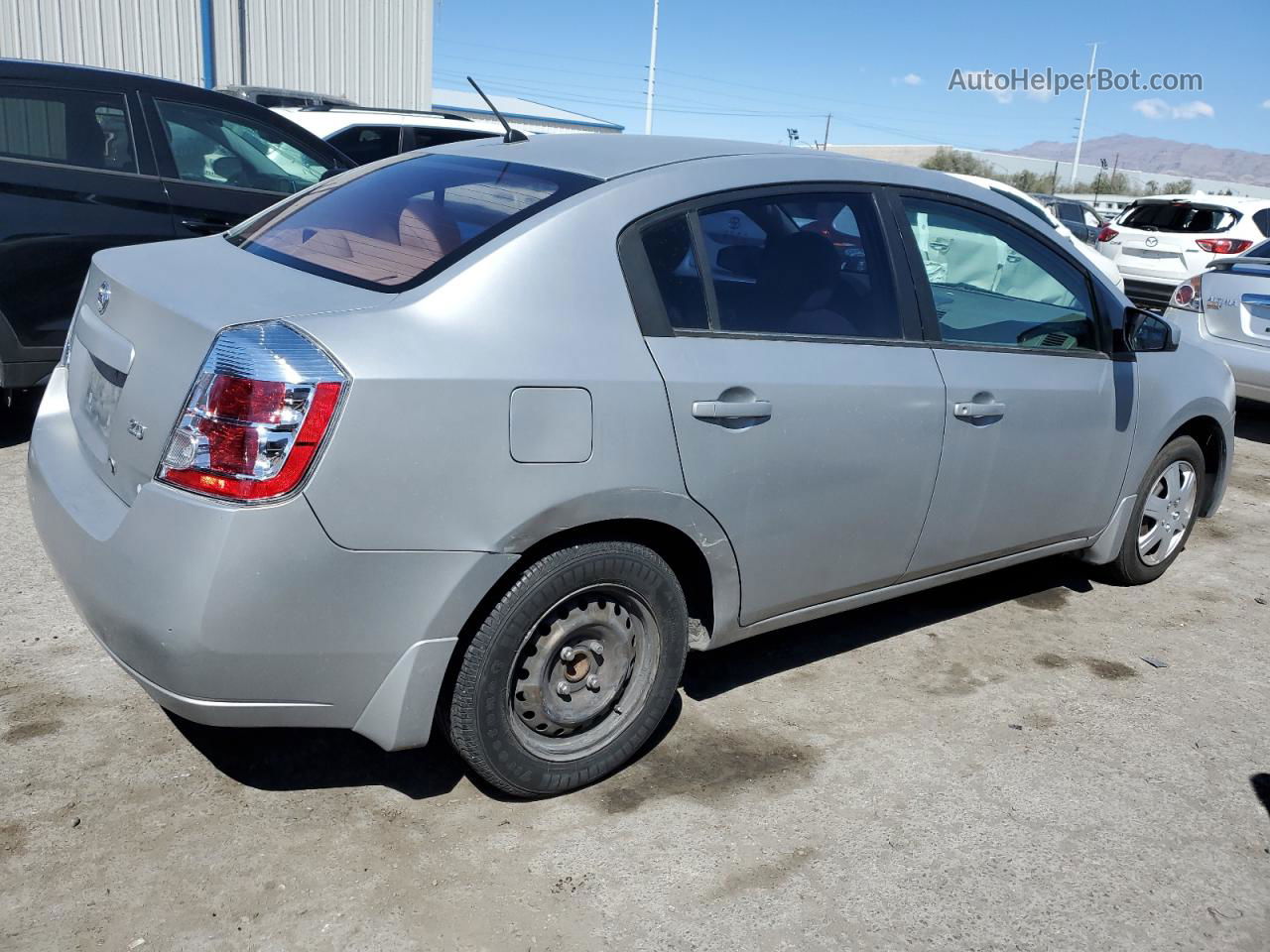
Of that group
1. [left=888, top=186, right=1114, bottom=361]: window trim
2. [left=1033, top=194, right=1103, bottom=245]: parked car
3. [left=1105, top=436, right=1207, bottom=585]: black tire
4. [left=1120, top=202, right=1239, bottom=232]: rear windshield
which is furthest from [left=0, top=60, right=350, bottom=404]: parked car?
[left=1033, top=194, right=1103, bottom=245]: parked car

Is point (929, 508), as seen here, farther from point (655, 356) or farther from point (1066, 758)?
point (655, 356)

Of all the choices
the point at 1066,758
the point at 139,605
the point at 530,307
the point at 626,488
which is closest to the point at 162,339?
the point at 139,605

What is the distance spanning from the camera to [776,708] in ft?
11.9

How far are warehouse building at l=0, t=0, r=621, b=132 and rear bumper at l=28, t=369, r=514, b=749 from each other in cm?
1535

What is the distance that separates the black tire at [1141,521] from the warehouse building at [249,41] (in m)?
15.2

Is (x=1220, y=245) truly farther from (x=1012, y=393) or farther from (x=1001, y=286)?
(x=1012, y=393)

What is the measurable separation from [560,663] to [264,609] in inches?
31.9

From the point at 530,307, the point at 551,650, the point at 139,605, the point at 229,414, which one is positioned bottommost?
the point at 551,650

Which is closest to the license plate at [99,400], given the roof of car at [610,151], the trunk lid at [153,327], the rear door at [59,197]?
the trunk lid at [153,327]

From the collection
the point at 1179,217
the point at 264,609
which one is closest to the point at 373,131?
the point at 264,609

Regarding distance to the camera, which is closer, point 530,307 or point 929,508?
point 530,307

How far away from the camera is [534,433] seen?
261 centimetres

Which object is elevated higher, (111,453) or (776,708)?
(111,453)

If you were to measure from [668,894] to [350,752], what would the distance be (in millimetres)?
1038
